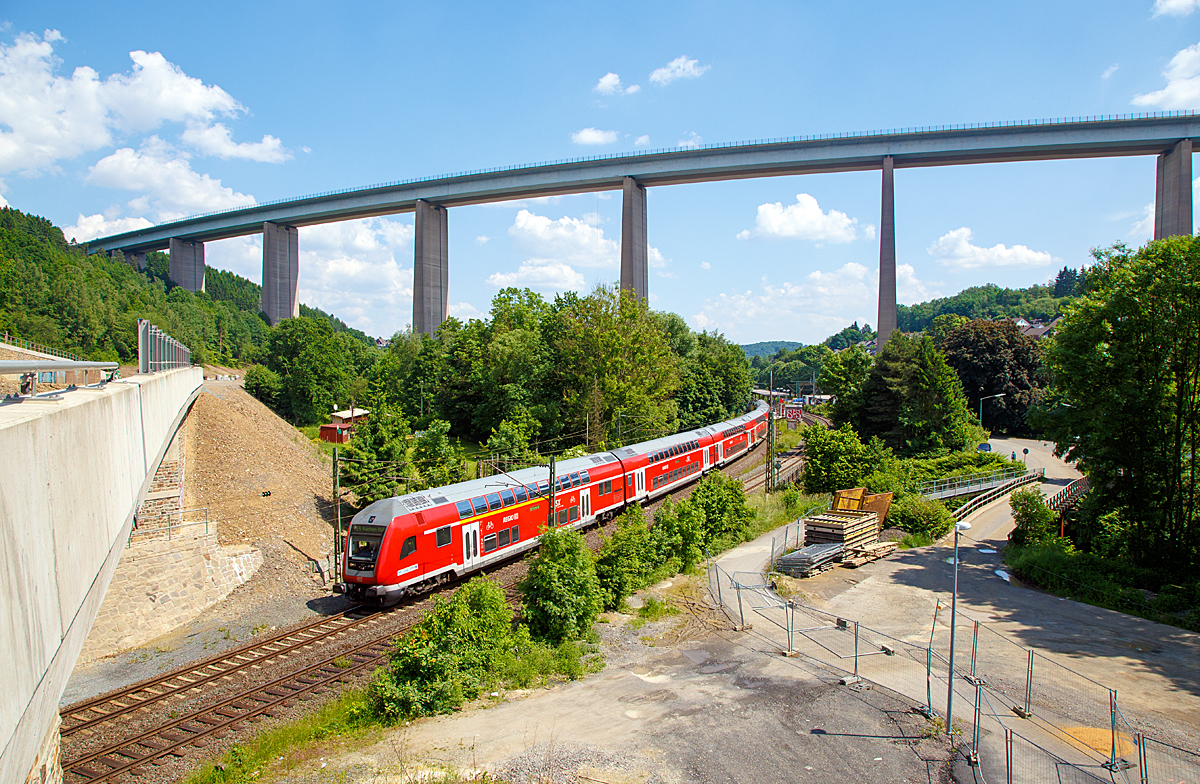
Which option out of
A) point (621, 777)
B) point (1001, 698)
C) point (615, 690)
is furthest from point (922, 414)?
point (621, 777)

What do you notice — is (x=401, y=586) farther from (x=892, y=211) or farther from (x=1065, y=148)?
(x=1065, y=148)

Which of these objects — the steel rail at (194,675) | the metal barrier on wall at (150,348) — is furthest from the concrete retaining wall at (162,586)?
the metal barrier on wall at (150,348)

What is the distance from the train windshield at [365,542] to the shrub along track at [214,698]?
6.72 feet

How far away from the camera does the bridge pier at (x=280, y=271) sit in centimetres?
11488

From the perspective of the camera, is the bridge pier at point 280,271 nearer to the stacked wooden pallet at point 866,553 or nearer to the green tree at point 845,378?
the green tree at point 845,378

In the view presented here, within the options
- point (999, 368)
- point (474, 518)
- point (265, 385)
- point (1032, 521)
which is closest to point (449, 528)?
point (474, 518)

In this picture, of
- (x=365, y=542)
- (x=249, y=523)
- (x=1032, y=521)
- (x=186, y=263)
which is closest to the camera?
(x=365, y=542)

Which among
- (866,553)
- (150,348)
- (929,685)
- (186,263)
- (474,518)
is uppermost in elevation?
(186,263)

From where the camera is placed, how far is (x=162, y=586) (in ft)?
77.7

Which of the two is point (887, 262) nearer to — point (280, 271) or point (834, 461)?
point (834, 461)

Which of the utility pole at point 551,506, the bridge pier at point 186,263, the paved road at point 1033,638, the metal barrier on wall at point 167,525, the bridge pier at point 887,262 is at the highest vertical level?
the bridge pier at point 186,263

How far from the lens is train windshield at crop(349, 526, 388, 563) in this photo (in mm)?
20797

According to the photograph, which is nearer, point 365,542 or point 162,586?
point 365,542

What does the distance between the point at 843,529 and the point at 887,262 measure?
187 ft
